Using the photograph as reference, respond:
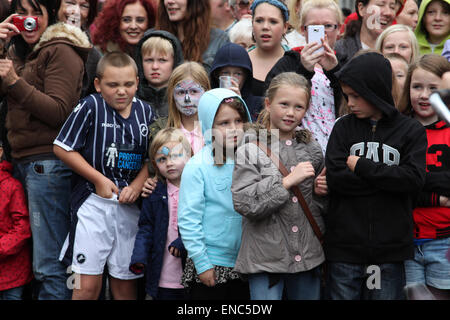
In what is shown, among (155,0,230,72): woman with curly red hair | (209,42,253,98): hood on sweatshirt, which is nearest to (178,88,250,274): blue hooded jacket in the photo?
(209,42,253,98): hood on sweatshirt

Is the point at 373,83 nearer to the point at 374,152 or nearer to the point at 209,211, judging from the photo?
the point at 374,152

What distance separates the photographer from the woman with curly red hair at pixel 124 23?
233 inches

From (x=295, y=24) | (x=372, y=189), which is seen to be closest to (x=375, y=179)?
(x=372, y=189)

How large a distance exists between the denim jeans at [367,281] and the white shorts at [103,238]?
4.91 ft

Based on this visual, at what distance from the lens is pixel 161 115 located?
5.11m

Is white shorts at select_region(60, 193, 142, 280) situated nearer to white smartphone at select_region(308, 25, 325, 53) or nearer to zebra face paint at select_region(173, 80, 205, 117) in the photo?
zebra face paint at select_region(173, 80, 205, 117)

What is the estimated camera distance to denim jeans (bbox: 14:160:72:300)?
4.87 m

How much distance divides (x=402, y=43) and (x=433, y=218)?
1636 millimetres

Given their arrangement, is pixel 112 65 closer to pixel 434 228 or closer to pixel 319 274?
pixel 319 274

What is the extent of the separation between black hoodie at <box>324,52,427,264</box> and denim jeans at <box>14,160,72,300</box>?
2036 millimetres
